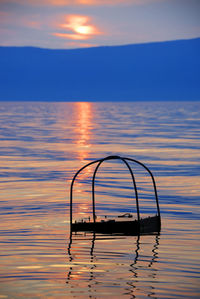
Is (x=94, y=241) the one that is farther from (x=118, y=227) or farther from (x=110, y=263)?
(x=110, y=263)

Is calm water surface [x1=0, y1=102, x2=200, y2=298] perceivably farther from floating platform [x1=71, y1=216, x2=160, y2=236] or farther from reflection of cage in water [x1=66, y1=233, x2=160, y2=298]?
floating platform [x1=71, y1=216, x2=160, y2=236]

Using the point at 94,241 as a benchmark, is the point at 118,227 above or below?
above

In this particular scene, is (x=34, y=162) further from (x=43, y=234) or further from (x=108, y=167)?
(x=43, y=234)

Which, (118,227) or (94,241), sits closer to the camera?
(94,241)

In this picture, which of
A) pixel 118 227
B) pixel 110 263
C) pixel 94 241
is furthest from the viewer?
pixel 118 227

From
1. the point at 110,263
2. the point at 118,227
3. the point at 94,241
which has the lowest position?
the point at 110,263

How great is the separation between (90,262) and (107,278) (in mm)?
1355

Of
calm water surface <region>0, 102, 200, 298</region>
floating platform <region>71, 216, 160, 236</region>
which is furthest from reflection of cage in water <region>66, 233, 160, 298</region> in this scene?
floating platform <region>71, 216, 160, 236</region>

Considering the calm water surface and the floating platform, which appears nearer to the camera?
the calm water surface

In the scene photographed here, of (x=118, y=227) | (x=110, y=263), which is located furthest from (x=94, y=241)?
(x=110, y=263)

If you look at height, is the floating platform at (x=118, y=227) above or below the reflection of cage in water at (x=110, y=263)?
above

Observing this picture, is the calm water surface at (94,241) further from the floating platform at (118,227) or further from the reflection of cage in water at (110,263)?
the floating platform at (118,227)

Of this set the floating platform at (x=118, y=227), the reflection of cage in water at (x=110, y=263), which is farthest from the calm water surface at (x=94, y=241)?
the floating platform at (x=118, y=227)

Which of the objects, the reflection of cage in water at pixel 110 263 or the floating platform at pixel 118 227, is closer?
the reflection of cage in water at pixel 110 263
